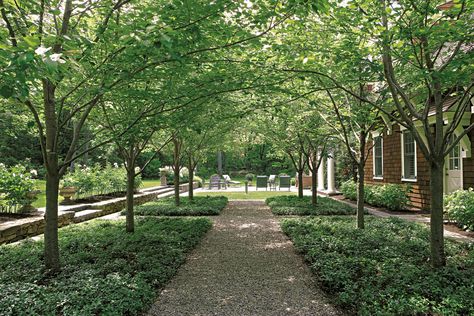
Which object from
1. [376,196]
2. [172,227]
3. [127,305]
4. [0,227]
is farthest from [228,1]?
[376,196]

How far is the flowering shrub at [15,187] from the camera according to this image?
8.01 m

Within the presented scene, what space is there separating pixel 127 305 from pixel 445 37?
4360mm

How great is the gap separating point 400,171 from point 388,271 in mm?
8732

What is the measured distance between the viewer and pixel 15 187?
8039 mm

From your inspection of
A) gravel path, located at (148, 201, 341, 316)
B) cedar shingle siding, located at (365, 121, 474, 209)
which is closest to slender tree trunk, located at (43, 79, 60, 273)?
gravel path, located at (148, 201, 341, 316)

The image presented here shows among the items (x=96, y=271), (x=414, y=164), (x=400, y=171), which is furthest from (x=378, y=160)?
(x=96, y=271)

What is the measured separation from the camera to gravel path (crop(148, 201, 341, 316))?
3414 mm

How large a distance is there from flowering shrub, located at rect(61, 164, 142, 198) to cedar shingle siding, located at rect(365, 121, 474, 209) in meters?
10.8

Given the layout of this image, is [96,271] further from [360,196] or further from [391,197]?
[391,197]

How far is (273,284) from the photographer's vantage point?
4141mm

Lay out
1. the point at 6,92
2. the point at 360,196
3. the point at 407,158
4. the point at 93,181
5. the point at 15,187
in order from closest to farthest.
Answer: the point at 6,92 → the point at 360,196 → the point at 15,187 → the point at 407,158 → the point at 93,181

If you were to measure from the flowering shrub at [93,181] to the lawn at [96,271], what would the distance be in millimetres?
5432

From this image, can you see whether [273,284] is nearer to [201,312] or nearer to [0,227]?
[201,312]

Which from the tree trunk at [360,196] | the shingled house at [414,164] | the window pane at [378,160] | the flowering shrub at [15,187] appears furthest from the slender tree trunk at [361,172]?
the flowering shrub at [15,187]
